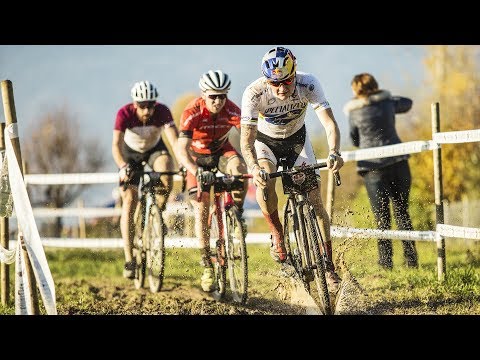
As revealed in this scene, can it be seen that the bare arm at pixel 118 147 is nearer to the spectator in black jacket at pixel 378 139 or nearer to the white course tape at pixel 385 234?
the white course tape at pixel 385 234

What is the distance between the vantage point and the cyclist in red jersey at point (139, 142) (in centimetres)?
874

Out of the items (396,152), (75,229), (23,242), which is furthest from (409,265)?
(75,229)

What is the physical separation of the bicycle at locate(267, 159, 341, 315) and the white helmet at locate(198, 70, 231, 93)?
4.29ft

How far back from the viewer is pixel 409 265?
29.7ft

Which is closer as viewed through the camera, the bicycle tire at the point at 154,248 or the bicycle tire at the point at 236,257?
the bicycle tire at the point at 236,257

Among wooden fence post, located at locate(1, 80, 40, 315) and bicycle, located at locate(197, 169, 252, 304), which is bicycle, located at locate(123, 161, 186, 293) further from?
wooden fence post, located at locate(1, 80, 40, 315)

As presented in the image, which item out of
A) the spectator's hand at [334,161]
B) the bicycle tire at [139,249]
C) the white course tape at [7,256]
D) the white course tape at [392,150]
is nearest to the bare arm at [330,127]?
the spectator's hand at [334,161]

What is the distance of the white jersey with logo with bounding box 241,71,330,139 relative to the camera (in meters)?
6.90

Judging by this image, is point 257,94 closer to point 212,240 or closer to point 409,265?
point 212,240

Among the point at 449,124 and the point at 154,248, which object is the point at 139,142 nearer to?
the point at 154,248

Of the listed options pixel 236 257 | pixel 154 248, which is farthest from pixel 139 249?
pixel 236 257

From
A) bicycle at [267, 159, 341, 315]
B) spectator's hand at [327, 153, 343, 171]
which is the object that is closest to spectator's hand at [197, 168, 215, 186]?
bicycle at [267, 159, 341, 315]

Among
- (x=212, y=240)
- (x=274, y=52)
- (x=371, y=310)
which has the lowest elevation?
(x=371, y=310)

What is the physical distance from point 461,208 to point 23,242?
11.7 m
